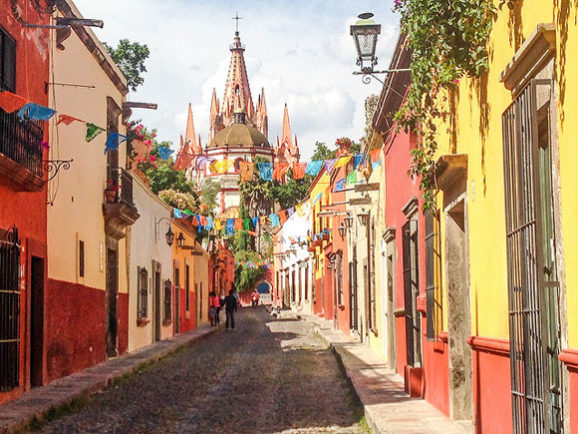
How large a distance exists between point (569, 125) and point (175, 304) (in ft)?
91.4

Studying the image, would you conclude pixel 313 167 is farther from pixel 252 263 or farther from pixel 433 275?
pixel 252 263

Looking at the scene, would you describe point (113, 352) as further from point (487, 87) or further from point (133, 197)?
point (487, 87)

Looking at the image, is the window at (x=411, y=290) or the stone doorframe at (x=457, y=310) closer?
the stone doorframe at (x=457, y=310)

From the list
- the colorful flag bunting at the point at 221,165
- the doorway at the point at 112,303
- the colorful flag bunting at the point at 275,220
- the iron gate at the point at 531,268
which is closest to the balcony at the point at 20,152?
the iron gate at the point at 531,268

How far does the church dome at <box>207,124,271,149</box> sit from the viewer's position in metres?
107

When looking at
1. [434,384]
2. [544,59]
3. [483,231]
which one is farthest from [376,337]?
[544,59]

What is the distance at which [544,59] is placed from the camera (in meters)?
5.63

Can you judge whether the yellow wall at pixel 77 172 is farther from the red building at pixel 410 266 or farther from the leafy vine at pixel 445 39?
the leafy vine at pixel 445 39

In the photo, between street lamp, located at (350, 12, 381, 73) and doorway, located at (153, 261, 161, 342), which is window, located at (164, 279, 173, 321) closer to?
doorway, located at (153, 261, 161, 342)

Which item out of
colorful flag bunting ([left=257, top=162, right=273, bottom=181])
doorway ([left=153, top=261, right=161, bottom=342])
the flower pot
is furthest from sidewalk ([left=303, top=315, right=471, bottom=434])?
doorway ([left=153, top=261, right=161, bottom=342])

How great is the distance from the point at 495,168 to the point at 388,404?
4744 mm

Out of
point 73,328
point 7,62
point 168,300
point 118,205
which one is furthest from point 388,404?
point 168,300

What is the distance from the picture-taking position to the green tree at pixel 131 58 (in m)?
30.0

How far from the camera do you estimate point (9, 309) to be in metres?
12.1
